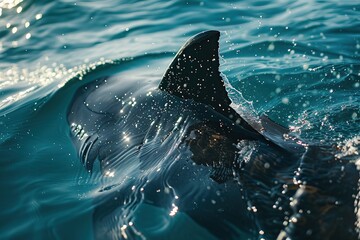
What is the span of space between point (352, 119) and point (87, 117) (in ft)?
9.77

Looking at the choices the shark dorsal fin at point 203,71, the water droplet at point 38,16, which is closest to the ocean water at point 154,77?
the water droplet at point 38,16

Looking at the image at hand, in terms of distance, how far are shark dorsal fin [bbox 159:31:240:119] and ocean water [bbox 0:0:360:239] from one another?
821 millimetres

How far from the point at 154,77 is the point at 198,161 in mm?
1933

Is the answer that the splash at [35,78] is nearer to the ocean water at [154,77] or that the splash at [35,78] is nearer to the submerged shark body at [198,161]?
the ocean water at [154,77]

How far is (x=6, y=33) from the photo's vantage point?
970 cm

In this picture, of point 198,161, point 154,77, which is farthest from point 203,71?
point 154,77

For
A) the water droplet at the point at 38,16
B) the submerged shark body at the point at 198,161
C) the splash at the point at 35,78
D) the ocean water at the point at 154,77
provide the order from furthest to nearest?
the water droplet at the point at 38,16 → the splash at the point at 35,78 → the ocean water at the point at 154,77 → the submerged shark body at the point at 198,161

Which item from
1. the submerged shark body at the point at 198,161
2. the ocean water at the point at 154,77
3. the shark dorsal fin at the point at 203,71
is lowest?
the ocean water at the point at 154,77

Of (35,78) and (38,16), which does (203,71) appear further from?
(38,16)

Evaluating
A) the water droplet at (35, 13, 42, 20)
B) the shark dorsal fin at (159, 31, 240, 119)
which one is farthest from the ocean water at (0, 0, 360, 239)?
the shark dorsal fin at (159, 31, 240, 119)

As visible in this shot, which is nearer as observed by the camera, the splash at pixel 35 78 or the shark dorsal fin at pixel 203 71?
the shark dorsal fin at pixel 203 71

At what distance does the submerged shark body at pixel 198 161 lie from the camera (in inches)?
138

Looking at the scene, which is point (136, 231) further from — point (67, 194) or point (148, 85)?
point (148, 85)

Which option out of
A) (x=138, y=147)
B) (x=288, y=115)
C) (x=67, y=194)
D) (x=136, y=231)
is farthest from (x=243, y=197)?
(x=288, y=115)
